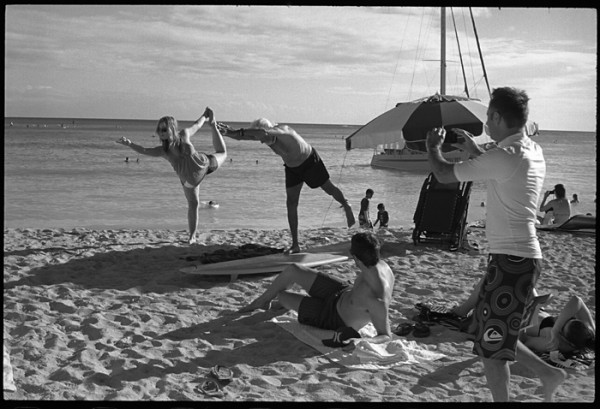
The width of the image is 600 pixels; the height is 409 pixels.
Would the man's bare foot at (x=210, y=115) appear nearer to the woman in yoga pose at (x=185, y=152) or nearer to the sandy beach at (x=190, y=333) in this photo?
the woman in yoga pose at (x=185, y=152)

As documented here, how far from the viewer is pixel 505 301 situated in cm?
282

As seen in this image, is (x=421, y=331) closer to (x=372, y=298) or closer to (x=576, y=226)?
(x=372, y=298)

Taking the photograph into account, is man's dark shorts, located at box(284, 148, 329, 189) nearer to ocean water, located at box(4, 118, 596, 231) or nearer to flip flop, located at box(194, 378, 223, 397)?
flip flop, located at box(194, 378, 223, 397)

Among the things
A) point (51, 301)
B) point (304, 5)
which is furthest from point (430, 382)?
point (51, 301)

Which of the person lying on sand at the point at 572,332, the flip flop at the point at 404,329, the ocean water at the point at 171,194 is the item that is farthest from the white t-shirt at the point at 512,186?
the ocean water at the point at 171,194

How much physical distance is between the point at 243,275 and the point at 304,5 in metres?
4.05

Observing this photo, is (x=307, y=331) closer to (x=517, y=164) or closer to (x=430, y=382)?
(x=430, y=382)

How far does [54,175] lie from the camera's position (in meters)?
21.1

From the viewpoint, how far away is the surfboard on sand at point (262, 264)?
5.99 metres

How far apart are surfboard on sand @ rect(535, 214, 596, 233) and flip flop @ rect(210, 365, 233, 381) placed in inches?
262

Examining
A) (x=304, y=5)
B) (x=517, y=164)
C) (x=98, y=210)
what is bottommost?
(x=98, y=210)

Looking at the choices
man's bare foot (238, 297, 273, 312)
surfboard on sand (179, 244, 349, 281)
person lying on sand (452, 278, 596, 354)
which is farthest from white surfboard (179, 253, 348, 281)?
person lying on sand (452, 278, 596, 354)

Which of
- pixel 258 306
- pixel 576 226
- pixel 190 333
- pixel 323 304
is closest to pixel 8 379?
pixel 190 333

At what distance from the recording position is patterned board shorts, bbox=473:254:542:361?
2811 mm
